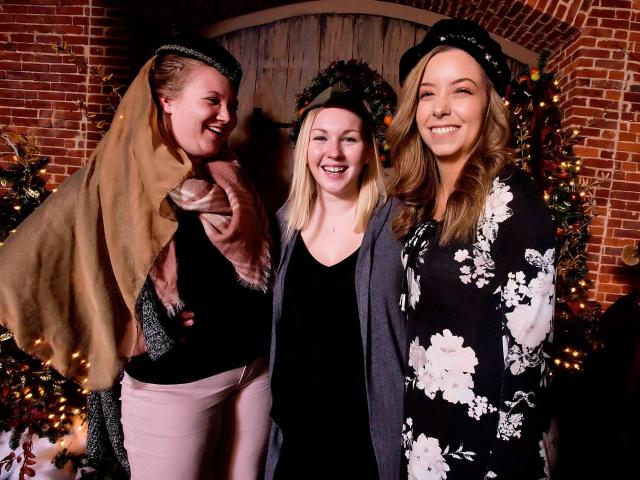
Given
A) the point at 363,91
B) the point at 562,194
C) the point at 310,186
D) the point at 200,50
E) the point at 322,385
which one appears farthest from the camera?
the point at 562,194

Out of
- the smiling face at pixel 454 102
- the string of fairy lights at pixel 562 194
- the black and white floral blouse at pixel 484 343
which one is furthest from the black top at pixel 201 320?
the string of fairy lights at pixel 562 194

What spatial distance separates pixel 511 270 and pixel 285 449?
4.29ft

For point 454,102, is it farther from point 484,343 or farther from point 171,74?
point 171,74

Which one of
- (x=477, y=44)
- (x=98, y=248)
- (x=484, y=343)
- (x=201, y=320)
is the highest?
(x=477, y=44)

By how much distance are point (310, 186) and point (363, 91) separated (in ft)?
3.33

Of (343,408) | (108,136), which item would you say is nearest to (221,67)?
(108,136)

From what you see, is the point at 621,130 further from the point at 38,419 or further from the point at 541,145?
the point at 38,419

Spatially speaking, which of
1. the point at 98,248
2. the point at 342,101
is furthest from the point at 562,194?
the point at 98,248

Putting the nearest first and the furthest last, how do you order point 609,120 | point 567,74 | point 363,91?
point 363,91 → point 609,120 → point 567,74

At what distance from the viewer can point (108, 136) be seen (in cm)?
166

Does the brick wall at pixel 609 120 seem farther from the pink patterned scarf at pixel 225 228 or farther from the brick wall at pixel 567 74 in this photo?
the pink patterned scarf at pixel 225 228

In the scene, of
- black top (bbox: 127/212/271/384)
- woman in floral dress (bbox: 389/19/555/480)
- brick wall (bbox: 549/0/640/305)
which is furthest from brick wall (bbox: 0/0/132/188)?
brick wall (bbox: 549/0/640/305)

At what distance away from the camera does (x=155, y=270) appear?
1578mm

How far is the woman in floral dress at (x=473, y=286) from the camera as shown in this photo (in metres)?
1.20
